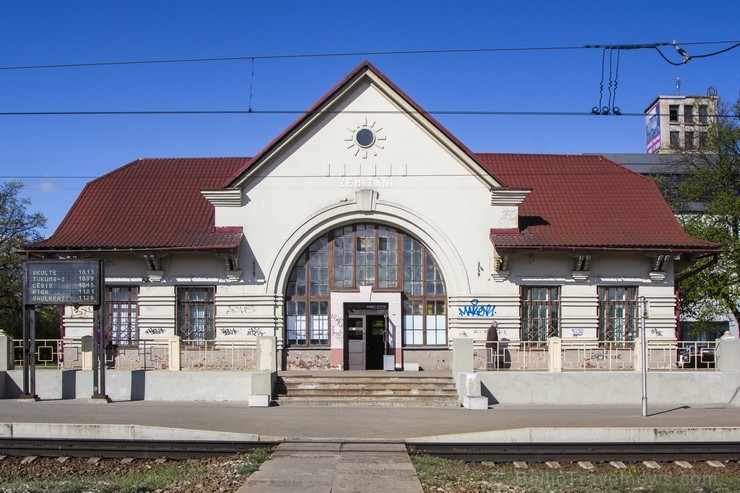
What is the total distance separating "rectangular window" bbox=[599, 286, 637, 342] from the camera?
86.5ft

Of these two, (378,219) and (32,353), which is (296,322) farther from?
(32,353)

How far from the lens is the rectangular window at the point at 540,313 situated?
2638cm

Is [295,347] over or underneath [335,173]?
underneath

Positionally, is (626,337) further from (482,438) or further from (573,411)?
(482,438)

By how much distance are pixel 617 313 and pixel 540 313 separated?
2541 mm

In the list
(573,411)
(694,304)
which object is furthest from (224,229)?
(694,304)

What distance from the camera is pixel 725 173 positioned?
38.7 metres

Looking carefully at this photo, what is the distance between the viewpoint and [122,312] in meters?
26.8

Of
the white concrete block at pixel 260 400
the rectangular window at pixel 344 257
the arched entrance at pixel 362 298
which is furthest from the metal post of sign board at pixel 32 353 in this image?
the rectangular window at pixel 344 257

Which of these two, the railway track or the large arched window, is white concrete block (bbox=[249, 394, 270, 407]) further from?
the railway track

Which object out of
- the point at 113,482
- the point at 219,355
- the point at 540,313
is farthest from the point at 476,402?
the point at 113,482

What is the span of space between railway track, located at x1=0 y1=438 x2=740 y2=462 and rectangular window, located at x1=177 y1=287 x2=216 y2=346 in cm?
1083

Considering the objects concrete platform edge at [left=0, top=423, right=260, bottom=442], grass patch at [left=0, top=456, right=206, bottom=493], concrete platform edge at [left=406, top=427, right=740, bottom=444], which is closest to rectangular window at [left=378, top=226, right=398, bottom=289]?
concrete platform edge at [left=406, top=427, right=740, bottom=444]

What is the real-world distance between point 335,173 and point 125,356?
9.14 m
